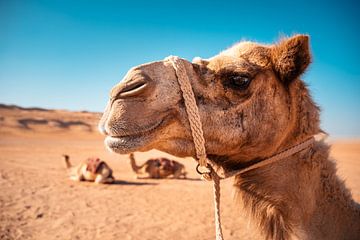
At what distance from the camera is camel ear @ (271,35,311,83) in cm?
192

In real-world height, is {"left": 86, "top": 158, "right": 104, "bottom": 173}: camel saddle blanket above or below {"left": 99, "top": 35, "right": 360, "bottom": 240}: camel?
below

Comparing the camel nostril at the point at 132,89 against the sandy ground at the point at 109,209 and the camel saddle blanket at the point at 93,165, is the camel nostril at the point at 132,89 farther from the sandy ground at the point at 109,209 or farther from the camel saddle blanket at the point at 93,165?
the camel saddle blanket at the point at 93,165

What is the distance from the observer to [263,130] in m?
1.93

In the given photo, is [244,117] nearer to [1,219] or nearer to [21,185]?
[1,219]

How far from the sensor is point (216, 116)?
1872 mm

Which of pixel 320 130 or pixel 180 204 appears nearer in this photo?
pixel 320 130

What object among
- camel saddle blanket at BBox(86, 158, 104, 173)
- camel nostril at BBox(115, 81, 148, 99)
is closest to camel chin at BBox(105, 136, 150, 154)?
camel nostril at BBox(115, 81, 148, 99)

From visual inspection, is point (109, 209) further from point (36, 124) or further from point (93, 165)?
point (36, 124)

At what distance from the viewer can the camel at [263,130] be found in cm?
176

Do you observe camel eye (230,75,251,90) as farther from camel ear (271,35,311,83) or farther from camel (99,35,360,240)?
camel ear (271,35,311,83)

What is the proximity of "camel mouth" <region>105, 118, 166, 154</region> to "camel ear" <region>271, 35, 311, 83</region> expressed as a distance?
1.03 m

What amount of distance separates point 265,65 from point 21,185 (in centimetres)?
962

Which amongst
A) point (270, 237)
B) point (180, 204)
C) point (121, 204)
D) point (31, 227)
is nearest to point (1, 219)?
point (31, 227)

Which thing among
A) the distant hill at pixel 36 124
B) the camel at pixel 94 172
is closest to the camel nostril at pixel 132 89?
the camel at pixel 94 172
